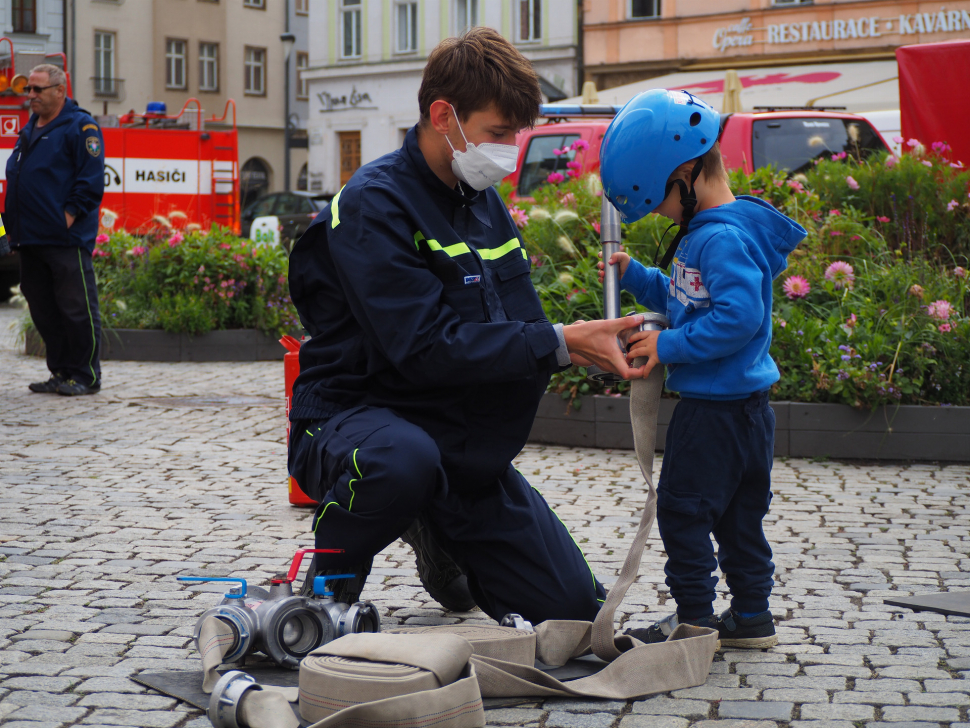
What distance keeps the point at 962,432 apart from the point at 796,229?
10.4 feet

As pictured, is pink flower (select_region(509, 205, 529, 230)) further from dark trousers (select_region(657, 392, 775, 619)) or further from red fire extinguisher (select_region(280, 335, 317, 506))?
dark trousers (select_region(657, 392, 775, 619))

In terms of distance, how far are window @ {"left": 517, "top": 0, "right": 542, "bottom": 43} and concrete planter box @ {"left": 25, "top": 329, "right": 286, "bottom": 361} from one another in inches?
864

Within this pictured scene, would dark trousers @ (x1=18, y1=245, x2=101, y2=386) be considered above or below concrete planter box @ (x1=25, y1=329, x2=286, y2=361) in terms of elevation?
above

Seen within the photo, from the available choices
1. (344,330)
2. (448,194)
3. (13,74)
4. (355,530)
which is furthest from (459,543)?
(13,74)

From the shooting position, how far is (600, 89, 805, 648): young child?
3.06m

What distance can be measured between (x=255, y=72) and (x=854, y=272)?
36.7 meters

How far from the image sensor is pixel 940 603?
3.64 m

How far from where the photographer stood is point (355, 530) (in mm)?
3020

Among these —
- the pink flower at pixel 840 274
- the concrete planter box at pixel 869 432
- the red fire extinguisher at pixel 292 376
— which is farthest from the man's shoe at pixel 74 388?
the pink flower at pixel 840 274

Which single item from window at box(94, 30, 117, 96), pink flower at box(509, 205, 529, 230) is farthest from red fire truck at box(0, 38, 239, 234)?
window at box(94, 30, 117, 96)

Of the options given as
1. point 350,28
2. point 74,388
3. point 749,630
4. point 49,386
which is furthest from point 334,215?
point 350,28

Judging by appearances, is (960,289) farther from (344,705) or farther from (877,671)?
(344,705)

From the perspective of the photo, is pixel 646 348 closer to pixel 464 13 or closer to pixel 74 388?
pixel 74 388

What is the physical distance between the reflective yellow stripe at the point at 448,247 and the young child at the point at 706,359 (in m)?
0.41
